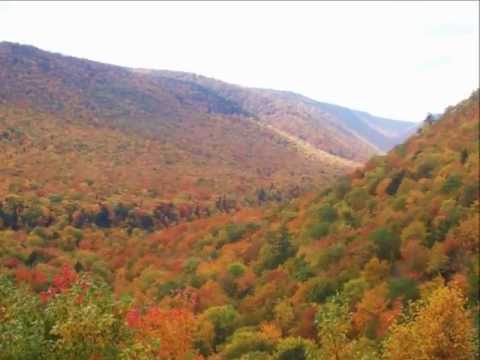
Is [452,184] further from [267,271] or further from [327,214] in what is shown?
[267,271]

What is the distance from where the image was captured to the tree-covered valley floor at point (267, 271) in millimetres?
23453

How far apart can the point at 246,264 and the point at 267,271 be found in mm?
9247

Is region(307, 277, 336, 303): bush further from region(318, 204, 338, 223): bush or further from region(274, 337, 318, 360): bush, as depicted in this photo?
region(318, 204, 338, 223): bush

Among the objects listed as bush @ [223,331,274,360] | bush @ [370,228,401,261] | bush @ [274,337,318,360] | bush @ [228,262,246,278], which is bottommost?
bush @ [228,262,246,278]

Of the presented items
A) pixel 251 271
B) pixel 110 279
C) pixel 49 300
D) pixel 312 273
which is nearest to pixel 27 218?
pixel 110 279

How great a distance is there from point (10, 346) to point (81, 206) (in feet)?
431

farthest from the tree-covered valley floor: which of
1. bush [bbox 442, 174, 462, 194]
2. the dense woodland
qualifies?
bush [bbox 442, 174, 462, 194]

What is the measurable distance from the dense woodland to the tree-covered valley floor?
6.1 inches

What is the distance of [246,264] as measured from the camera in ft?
352

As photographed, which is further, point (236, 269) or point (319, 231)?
point (319, 231)

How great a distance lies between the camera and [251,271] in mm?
101625

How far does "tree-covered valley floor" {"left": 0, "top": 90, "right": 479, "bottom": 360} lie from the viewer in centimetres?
2345

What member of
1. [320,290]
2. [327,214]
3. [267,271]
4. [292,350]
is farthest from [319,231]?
[292,350]

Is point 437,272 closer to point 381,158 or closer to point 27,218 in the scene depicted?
point 381,158
